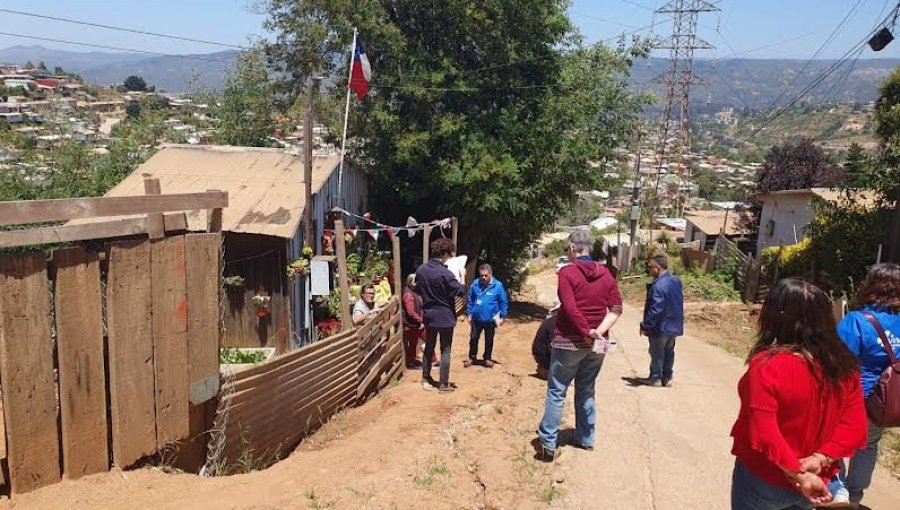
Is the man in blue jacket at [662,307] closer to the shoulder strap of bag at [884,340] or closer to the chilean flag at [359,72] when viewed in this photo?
the shoulder strap of bag at [884,340]

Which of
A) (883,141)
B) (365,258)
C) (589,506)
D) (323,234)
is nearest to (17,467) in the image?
(589,506)

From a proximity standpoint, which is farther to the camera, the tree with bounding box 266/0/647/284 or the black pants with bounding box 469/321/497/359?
the tree with bounding box 266/0/647/284

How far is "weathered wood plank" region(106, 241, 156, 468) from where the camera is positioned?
4148 millimetres

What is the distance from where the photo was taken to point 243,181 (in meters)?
11.8

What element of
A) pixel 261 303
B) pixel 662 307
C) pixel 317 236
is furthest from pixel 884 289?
pixel 317 236

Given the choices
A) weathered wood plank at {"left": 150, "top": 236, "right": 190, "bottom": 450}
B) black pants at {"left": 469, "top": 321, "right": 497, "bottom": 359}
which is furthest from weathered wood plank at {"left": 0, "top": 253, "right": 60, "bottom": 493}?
black pants at {"left": 469, "top": 321, "right": 497, "bottom": 359}

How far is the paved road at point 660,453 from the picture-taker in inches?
204

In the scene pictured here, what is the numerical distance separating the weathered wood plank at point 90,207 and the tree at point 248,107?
15668 millimetres

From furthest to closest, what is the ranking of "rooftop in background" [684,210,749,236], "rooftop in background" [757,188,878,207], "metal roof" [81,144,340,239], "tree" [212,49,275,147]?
"rooftop in background" [684,210,749,236] → "tree" [212,49,275,147] → "rooftop in background" [757,188,878,207] → "metal roof" [81,144,340,239]

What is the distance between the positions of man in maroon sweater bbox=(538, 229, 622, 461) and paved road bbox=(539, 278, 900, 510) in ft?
1.74

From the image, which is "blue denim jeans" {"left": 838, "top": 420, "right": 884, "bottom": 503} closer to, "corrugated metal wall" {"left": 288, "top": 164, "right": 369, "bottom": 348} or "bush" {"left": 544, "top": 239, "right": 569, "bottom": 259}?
"corrugated metal wall" {"left": 288, "top": 164, "right": 369, "bottom": 348}

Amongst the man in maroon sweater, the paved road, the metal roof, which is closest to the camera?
the paved road

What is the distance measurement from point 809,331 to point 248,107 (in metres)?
19.2

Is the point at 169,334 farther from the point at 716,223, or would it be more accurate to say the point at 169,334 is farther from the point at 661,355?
the point at 716,223
